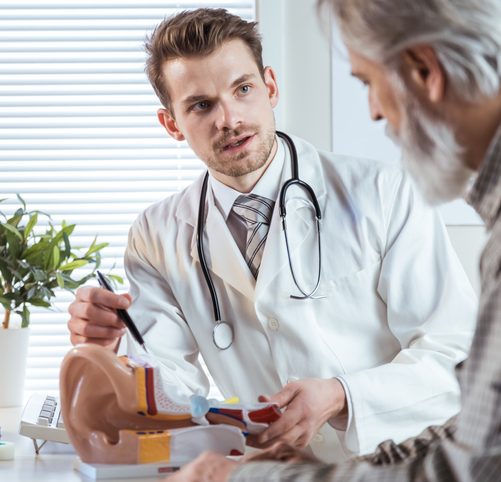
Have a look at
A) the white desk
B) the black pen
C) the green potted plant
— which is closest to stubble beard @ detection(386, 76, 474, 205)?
the white desk

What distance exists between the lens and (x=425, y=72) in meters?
1.01

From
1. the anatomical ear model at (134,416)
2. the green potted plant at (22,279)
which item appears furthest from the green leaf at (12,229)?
the anatomical ear model at (134,416)

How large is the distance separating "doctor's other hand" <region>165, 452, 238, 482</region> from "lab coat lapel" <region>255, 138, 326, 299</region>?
0.78 meters

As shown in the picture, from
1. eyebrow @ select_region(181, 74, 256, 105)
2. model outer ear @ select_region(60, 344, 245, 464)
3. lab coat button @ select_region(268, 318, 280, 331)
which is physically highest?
eyebrow @ select_region(181, 74, 256, 105)

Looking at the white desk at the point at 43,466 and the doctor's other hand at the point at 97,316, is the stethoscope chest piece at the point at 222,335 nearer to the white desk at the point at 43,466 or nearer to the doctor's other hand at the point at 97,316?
the doctor's other hand at the point at 97,316

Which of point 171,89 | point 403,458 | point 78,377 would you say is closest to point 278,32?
point 171,89

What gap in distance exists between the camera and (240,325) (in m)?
1.98

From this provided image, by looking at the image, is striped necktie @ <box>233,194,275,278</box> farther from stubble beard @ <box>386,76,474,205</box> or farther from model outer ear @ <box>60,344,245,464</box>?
stubble beard @ <box>386,76,474,205</box>

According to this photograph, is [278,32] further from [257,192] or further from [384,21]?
[384,21]

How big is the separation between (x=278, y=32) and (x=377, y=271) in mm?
1071

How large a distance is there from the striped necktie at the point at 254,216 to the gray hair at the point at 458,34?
1.06 meters

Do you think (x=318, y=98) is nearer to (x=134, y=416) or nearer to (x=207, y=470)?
(x=134, y=416)

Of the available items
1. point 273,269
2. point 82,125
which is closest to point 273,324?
point 273,269

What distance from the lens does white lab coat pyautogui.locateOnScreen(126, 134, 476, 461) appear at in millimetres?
1832
